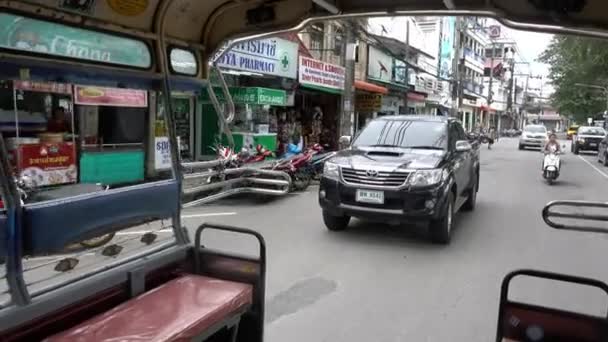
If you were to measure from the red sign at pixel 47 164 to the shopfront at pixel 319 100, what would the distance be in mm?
11703

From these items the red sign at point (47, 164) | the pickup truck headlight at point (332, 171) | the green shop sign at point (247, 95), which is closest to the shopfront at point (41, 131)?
the red sign at point (47, 164)

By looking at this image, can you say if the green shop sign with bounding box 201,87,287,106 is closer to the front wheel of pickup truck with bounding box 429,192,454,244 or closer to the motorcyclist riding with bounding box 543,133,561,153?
the motorcyclist riding with bounding box 543,133,561,153

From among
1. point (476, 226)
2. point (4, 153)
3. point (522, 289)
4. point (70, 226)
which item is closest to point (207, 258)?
point (70, 226)

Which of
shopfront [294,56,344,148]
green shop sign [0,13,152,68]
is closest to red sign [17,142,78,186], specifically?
green shop sign [0,13,152,68]

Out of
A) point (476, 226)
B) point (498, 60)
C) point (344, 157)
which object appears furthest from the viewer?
point (498, 60)

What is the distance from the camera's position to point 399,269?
603 centimetres

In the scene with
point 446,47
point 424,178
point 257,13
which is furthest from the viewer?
point 446,47

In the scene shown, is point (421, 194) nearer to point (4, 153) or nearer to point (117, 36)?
point (117, 36)

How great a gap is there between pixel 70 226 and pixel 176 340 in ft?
2.84

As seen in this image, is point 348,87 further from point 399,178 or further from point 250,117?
point 399,178

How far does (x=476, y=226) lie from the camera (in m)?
8.50

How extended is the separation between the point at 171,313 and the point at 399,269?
3.80 m

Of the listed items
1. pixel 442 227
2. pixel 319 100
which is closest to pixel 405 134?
pixel 442 227

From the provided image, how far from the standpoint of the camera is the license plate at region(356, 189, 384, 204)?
22.6 ft
